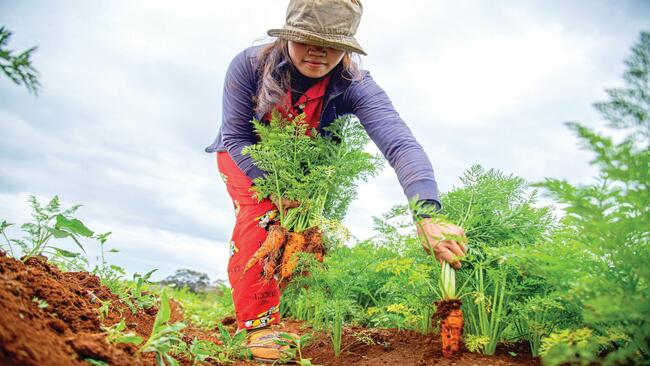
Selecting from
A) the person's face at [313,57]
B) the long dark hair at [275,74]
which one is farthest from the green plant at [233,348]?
the person's face at [313,57]

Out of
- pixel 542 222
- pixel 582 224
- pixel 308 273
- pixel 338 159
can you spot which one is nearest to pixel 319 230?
pixel 308 273

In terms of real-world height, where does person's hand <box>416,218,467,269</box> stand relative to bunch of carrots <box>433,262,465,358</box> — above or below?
above

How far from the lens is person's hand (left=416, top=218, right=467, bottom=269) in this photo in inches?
99.3

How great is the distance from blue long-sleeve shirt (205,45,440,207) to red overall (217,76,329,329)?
10cm

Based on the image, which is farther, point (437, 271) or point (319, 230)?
point (319, 230)

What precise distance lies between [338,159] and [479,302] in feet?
4.36

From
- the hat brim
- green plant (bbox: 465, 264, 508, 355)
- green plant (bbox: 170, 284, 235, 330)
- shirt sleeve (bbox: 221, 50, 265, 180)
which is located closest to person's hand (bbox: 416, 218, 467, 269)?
green plant (bbox: 465, 264, 508, 355)

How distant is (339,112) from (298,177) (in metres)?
0.63

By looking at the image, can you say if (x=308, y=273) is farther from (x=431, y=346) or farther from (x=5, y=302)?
(x=5, y=302)

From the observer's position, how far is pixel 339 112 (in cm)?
375

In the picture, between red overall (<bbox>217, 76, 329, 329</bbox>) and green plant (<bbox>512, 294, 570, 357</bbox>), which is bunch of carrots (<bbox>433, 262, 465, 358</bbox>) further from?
red overall (<bbox>217, 76, 329, 329</bbox>)

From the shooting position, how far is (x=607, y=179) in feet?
6.19

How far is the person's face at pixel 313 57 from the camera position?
3.29 metres

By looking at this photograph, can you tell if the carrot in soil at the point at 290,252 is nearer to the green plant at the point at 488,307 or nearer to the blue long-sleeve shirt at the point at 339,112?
the blue long-sleeve shirt at the point at 339,112
